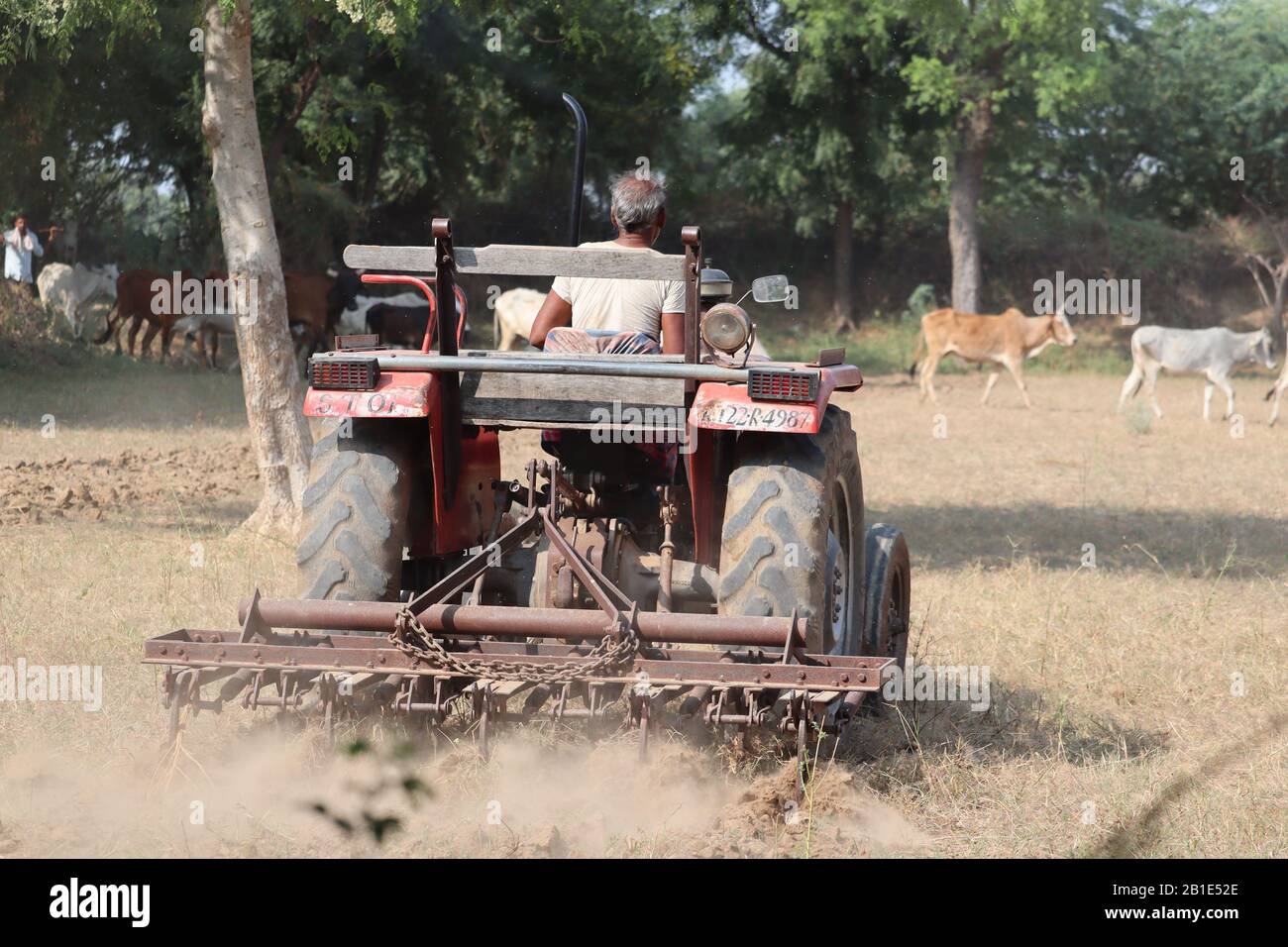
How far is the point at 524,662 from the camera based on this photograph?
4410mm

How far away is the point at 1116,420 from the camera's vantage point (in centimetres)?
1983

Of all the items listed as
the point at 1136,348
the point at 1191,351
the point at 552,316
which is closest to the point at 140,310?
the point at 1136,348

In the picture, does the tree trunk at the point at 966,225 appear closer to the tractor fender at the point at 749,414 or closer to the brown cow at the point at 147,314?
the brown cow at the point at 147,314

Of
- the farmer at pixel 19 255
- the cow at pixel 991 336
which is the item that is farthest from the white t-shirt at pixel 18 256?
the cow at pixel 991 336

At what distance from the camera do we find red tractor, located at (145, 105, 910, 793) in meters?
4.36

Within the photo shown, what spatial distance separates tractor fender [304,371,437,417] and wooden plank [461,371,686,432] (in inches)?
7.4

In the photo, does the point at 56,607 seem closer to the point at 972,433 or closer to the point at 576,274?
the point at 576,274

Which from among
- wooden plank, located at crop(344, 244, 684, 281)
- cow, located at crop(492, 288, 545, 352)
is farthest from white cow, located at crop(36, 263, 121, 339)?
wooden plank, located at crop(344, 244, 684, 281)

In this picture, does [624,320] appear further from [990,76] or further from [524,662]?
[990,76]

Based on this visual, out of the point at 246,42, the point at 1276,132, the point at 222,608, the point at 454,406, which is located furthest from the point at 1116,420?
the point at 1276,132

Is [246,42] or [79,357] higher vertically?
[246,42]

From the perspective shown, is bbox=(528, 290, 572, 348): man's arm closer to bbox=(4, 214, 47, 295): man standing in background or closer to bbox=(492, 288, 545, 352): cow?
bbox=(4, 214, 47, 295): man standing in background

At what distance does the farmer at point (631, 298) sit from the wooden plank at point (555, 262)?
56cm

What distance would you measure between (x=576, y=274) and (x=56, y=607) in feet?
12.6
